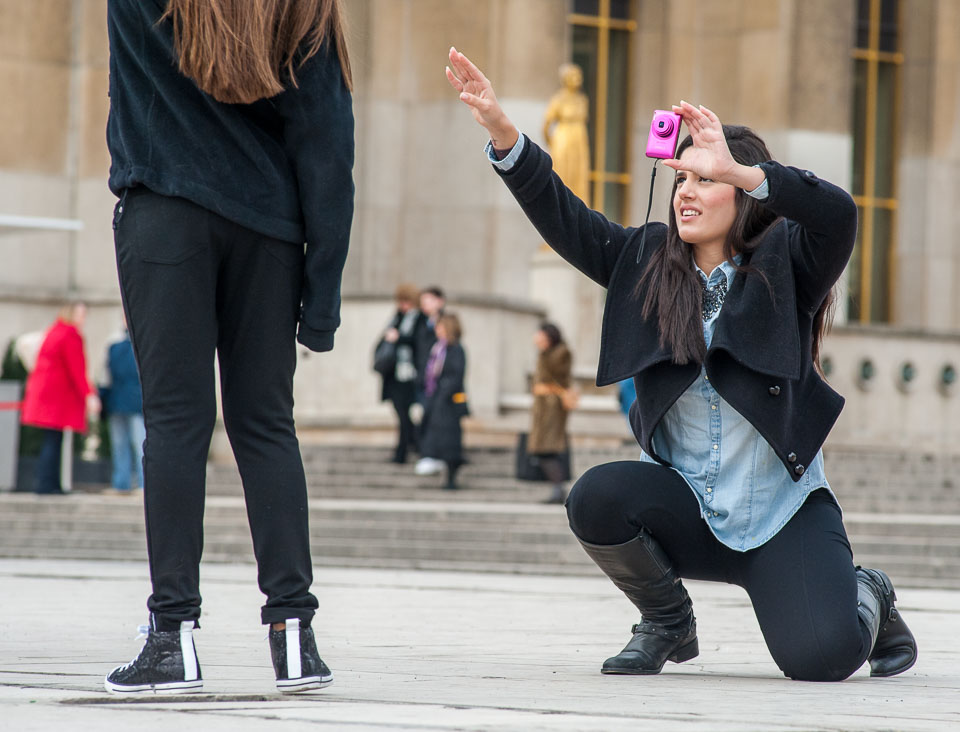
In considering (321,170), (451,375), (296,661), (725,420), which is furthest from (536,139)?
(296,661)

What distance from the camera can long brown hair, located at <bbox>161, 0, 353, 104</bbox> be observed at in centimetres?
321

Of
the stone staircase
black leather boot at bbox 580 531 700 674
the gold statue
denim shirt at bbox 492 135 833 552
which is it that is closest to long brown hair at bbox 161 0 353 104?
denim shirt at bbox 492 135 833 552

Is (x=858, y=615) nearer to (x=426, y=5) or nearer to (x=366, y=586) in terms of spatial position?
(x=366, y=586)

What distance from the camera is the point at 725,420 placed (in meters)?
3.94

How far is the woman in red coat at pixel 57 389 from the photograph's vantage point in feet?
40.6

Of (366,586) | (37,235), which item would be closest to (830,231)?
(366,586)

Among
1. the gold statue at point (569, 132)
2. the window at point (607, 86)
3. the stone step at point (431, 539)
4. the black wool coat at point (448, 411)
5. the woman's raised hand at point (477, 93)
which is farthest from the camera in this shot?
the window at point (607, 86)

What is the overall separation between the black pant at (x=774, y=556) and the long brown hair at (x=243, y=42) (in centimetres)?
134

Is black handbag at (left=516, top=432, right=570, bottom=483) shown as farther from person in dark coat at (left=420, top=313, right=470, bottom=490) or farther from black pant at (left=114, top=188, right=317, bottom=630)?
black pant at (left=114, top=188, right=317, bottom=630)

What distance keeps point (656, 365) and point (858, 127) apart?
23.2 meters

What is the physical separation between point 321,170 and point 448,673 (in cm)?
125

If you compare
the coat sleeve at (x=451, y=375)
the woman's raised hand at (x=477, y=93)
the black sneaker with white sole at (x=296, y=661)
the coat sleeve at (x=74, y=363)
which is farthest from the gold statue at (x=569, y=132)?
the black sneaker with white sole at (x=296, y=661)

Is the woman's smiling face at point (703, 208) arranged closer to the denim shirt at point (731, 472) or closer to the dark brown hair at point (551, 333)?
the denim shirt at point (731, 472)

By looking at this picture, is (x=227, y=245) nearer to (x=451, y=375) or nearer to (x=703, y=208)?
(x=703, y=208)
